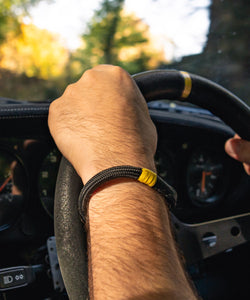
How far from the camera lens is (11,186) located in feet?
6.04

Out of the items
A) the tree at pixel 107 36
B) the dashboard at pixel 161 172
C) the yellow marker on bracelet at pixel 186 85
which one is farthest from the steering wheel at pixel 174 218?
the tree at pixel 107 36

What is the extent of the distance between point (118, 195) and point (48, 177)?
1.20 metres

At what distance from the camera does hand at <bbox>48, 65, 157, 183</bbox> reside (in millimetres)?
744

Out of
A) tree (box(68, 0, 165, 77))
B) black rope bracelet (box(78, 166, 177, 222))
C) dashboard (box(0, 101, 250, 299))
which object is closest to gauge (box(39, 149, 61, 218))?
dashboard (box(0, 101, 250, 299))

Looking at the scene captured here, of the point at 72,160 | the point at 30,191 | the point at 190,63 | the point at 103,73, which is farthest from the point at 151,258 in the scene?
the point at 190,63

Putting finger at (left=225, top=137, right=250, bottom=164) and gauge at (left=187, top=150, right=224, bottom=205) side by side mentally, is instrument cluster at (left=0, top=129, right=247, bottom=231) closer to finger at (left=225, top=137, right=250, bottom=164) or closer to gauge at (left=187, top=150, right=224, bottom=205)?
gauge at (left=187, top=150, right=224, bottom=205)

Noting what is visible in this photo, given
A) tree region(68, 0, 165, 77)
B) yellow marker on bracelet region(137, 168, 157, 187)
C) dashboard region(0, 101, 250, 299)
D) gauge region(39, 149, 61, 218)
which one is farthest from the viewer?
tree region(68, 0, 165, 77)

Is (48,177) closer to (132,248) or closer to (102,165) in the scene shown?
(102,165)

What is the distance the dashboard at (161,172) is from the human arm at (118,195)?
1.55ft

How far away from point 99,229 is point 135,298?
0.15m

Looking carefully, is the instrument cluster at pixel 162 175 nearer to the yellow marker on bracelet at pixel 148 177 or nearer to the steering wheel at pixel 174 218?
the steering wheel at pixel 174 218

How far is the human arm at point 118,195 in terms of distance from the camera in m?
0.61

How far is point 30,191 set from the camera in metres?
1.81

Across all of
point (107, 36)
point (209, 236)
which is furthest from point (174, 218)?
point (107, 36)
